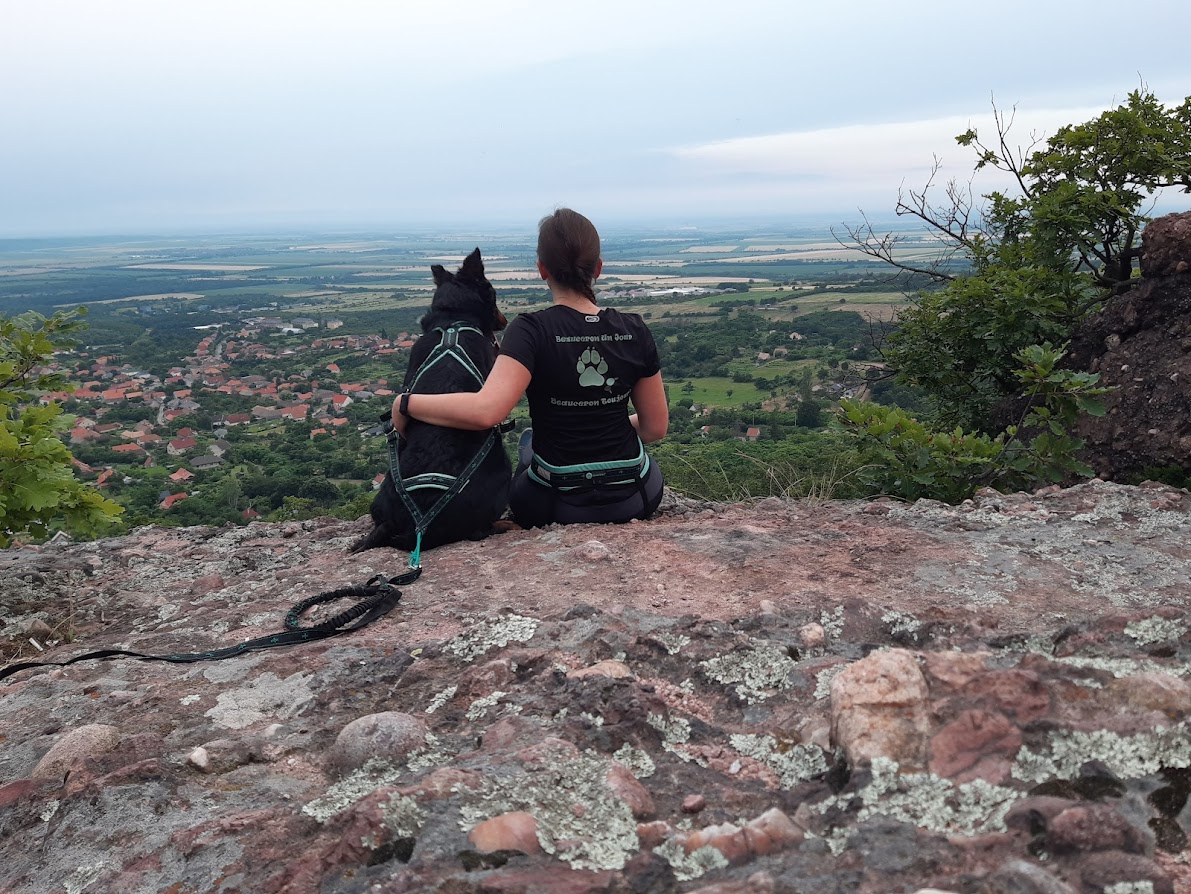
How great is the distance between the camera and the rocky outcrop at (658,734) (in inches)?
50.7

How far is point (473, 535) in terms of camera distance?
392cm

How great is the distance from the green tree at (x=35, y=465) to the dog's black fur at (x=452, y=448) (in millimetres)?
1189

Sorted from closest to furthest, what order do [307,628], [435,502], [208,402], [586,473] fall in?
1. [307,628]
2. [435,502]
3. [586,473]
4. [208,402]

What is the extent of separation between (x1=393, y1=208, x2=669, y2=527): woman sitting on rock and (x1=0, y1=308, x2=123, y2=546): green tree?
1.36m

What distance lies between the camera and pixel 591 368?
144 inches

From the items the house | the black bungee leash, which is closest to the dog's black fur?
the black bungee leash

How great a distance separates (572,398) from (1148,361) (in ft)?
12.5

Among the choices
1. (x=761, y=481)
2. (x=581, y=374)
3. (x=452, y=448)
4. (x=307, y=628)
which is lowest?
(x=761, y=481)

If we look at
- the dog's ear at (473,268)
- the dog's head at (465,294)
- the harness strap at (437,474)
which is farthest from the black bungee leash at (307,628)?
the dog's ear at (473,268)

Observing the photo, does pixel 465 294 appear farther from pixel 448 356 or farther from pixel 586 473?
pixel 586 473

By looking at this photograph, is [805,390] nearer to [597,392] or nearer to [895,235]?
[895,235]

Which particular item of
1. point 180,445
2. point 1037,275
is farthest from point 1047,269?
point 180,445

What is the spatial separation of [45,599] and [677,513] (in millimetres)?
3104

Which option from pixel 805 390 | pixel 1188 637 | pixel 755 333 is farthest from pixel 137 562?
pixel 755 333
